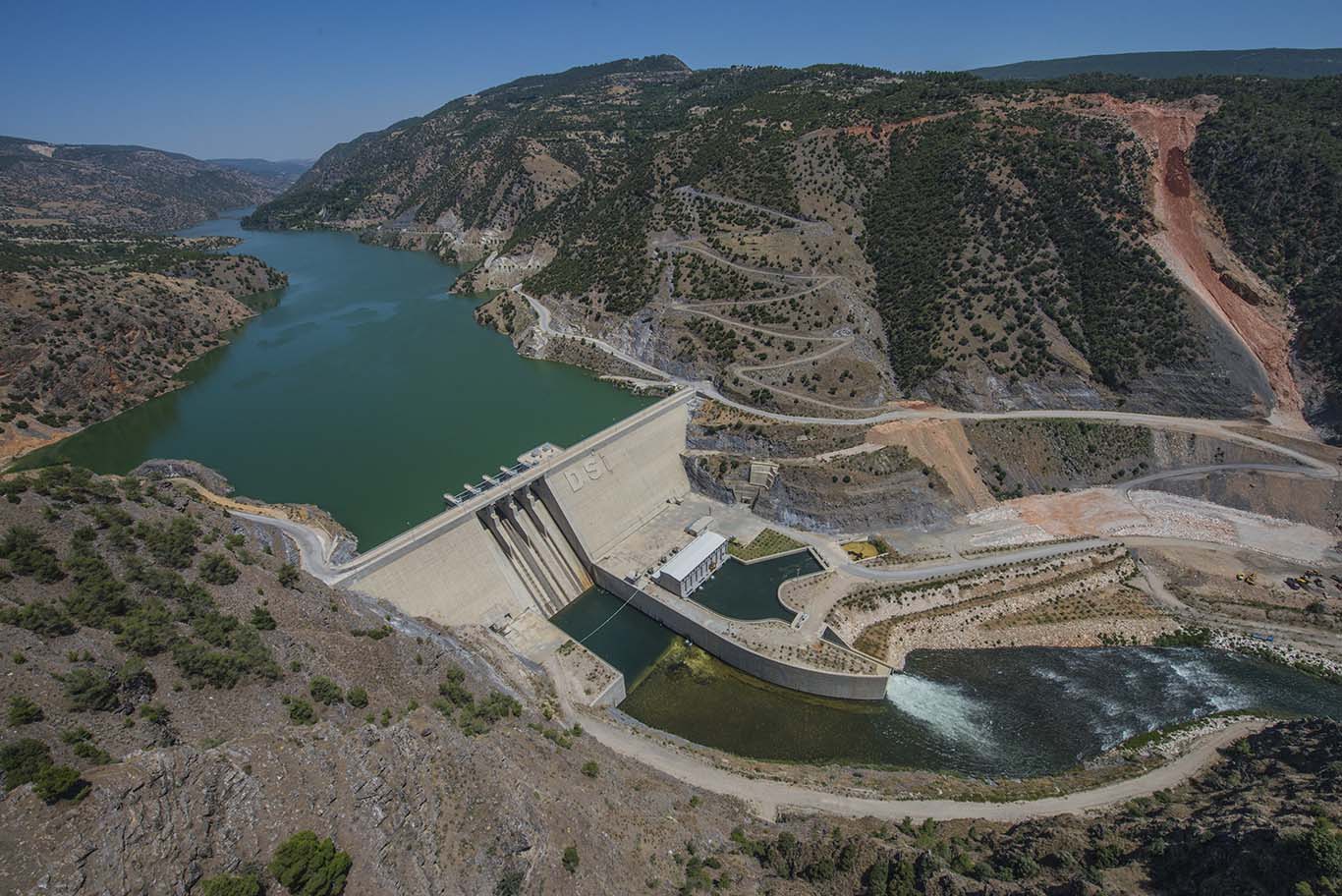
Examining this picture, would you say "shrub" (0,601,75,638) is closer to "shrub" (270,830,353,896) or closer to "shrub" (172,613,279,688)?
"shrub" (172,613,279,688)

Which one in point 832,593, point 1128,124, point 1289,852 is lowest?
point 832,593

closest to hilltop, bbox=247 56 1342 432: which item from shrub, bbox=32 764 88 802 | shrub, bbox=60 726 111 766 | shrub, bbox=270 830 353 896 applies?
shrub, bbox=270 830 353 896

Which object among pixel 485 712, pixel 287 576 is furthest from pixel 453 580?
pixel 485 712

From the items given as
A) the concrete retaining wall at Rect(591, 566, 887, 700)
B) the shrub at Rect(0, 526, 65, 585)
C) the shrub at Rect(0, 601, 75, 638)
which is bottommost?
the concrete retaining wall at Rect(591, 566, 887, 700)

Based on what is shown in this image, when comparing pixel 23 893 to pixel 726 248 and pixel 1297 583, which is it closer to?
pixel 1297 583

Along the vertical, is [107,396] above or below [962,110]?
below

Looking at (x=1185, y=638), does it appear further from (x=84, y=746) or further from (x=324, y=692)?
(x=84, y=746)

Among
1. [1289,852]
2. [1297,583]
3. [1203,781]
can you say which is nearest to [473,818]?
[1289,852]
